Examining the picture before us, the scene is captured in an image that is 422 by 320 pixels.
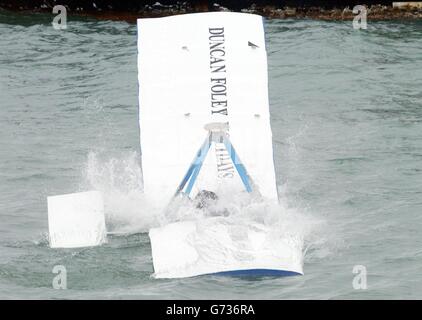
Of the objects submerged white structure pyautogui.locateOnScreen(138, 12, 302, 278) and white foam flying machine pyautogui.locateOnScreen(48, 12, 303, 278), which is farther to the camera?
submerged white structure pyautogui.locateOnScreen(138, 12, 302, 278)

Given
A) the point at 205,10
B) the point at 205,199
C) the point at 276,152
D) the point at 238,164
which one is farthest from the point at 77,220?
the point at 205,10

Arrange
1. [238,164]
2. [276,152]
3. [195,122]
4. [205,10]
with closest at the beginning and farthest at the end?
[238,164] → [195,122] → [276,152] → [205,10]

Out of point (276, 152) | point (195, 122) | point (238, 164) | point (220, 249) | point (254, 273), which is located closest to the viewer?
point (254, 273)

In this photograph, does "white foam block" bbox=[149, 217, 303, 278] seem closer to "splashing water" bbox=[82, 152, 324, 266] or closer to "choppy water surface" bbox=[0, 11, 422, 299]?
"splashing water" bbox=[82, 152, 324, 266]

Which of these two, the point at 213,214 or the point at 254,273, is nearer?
the point at 254,273

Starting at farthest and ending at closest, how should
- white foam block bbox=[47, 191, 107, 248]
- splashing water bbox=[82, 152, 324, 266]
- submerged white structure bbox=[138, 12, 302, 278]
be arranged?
submerged white structure bbox=[138, 12, 302, 278] < white foam block bbox=[47, 191, 107, 248] < splashing water bbox=[82, 152, 324, 266]

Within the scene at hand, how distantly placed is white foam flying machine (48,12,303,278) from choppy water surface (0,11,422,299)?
1.64ft

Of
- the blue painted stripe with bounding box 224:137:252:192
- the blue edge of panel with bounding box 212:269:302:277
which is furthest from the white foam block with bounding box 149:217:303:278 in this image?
the blue painted stripe with bounding box 224:137:252:192

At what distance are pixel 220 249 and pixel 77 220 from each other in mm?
2445

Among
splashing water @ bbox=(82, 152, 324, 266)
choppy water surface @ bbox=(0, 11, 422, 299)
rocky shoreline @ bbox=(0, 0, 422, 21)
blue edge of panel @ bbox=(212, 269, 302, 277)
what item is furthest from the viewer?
rocky shoreline @ bbox=(0, 0, 422, 21)

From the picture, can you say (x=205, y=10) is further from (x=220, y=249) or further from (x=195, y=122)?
(x=220, y=249)

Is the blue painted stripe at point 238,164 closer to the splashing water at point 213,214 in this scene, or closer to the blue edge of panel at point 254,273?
the splashing water at point 213,214

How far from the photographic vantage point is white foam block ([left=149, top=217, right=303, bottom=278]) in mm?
15875

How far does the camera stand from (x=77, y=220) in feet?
57.6
